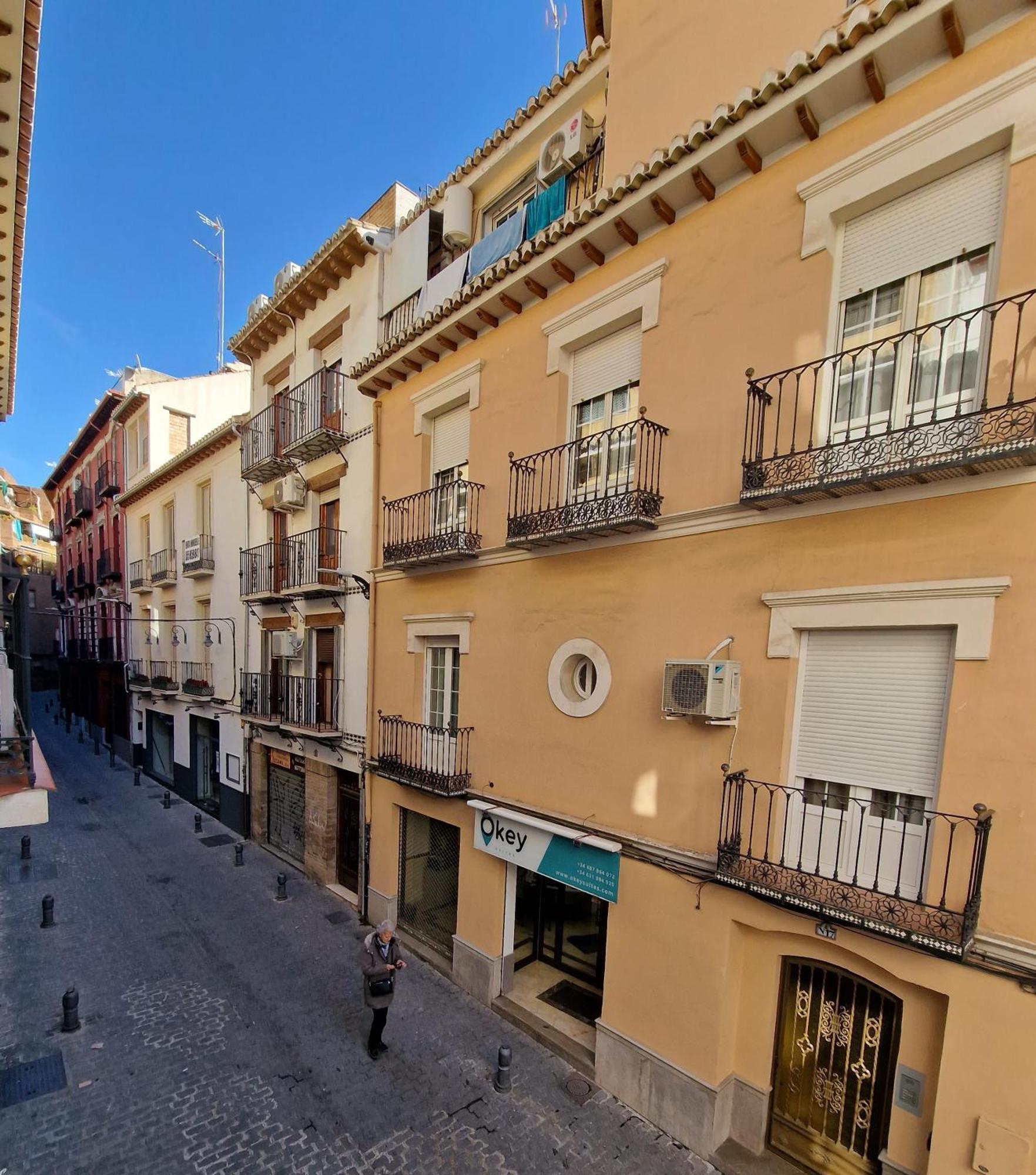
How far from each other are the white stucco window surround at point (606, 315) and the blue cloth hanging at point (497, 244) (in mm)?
1683

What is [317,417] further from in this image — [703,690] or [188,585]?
[703,690]

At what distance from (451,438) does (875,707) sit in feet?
22.8

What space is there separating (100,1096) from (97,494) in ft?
80.4

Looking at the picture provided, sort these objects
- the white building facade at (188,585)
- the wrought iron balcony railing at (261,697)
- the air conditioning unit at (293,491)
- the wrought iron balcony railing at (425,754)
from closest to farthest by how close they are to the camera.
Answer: the wrought iron balcony railing at (425,754) → the air conditioning unit at (293,491) → the wrought iron balcony railing at (261,697) → the white building facade at (188,585)

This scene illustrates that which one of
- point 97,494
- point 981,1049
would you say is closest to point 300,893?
point 981,1049

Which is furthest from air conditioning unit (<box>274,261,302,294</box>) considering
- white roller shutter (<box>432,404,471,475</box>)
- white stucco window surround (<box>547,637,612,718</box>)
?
white stucco window surround (<box>547,637,612,718</box>)

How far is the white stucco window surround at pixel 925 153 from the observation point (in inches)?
157

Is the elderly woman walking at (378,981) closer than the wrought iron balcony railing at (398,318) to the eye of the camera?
Yes

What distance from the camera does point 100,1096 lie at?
614 centimetres

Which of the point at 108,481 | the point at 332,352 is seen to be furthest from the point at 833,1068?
the point at 108,481

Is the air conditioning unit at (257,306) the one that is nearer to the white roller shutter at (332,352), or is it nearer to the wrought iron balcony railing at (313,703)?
the white roller shutter at (332,352)

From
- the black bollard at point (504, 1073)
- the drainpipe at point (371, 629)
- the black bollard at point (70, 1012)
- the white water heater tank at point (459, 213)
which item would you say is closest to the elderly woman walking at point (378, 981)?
the black bollard at point (504, 1073)

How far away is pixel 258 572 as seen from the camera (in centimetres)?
1320

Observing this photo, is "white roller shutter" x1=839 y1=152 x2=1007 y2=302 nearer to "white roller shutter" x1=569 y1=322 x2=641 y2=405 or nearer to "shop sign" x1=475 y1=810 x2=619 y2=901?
"white roller shutter" x1=569 y1=322 x2=641 y2=405
